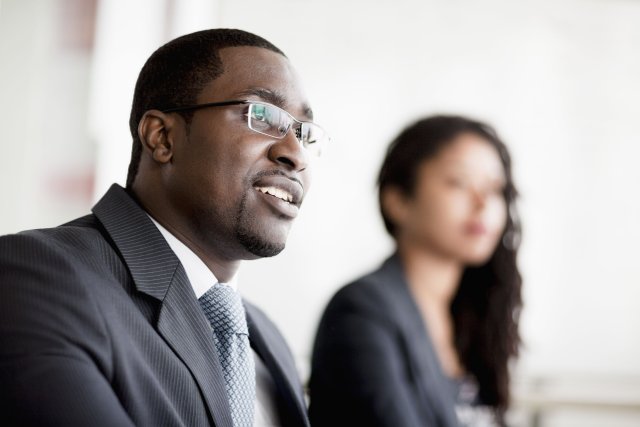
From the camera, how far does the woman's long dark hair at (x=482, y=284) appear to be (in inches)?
71.6

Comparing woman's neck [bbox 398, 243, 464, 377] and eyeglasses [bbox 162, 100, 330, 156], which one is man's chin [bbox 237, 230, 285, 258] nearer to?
eyeglasses [bbox 162, 100, 330, 156]

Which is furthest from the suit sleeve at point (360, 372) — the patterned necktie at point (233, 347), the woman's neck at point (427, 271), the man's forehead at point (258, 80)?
the man's forehead at point (258, 80)

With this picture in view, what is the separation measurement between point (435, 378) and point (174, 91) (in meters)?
0.97

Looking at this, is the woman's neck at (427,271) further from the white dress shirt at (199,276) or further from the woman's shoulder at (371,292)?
the white dress shirt at (199,276)

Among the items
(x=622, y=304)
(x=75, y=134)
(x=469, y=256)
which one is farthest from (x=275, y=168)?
(x=622, y=304)

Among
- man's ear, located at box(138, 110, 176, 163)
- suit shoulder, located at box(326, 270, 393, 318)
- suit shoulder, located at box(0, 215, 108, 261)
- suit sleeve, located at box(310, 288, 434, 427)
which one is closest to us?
suit shoulder, located at box(0, 215, 108, 261)

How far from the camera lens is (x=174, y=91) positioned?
121 cm

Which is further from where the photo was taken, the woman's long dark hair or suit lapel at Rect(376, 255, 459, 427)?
the woman's long dark hair

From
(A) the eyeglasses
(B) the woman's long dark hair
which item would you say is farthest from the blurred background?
(A) the eyeglasses

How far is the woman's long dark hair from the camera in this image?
1.82 m

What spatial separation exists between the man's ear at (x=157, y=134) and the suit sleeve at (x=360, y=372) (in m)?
0.67

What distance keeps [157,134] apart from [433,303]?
96 centimetres

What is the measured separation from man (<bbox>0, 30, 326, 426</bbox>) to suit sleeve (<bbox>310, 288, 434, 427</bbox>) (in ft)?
0.69

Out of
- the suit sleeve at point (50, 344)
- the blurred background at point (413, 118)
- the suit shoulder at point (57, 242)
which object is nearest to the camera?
the suit sleeve at point (50, 344)
